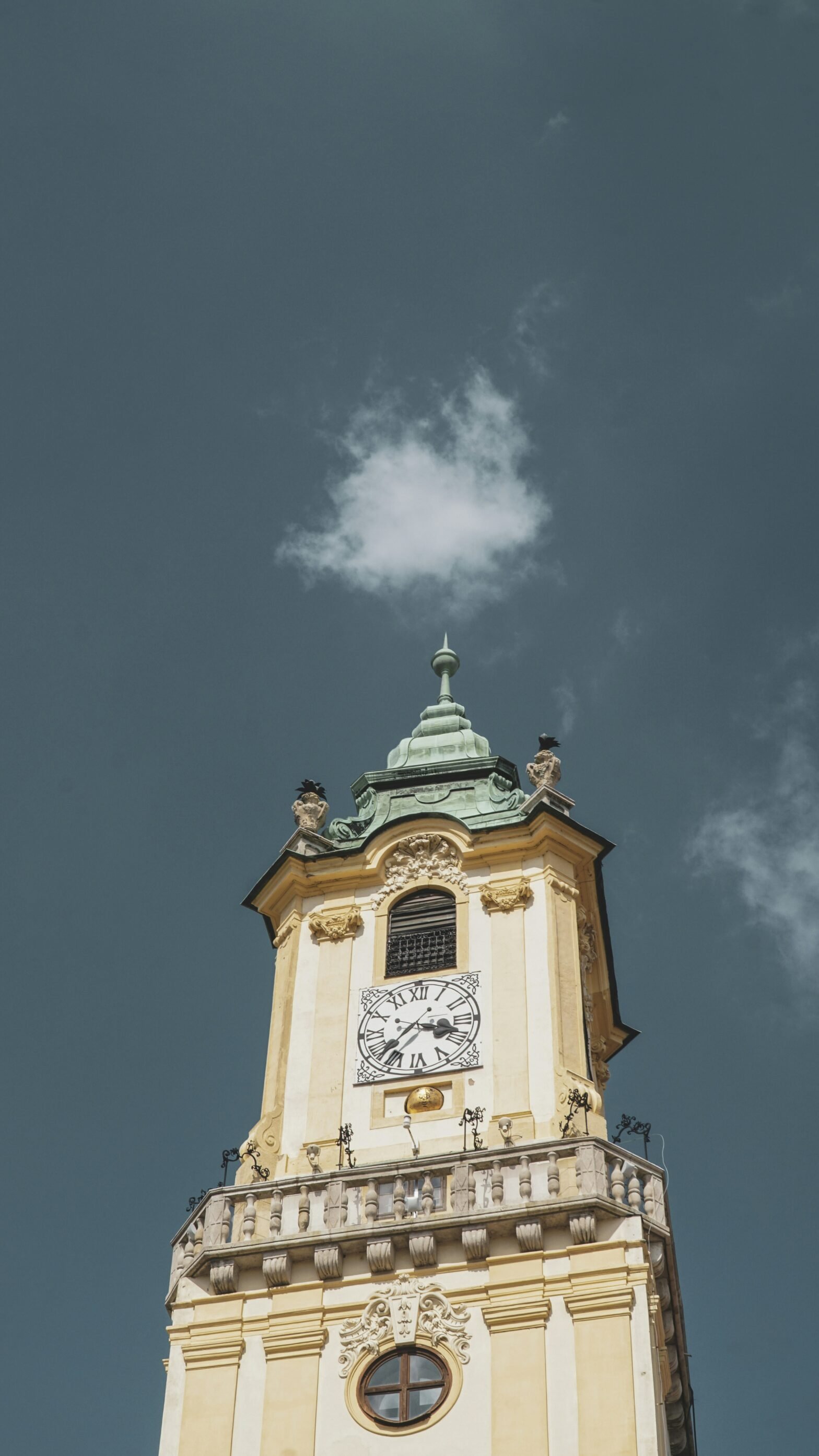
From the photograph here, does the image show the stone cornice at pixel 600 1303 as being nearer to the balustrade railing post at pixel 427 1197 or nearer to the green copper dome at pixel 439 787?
the balustrade railing post at pixel 427 1197

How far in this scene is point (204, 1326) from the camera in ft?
102

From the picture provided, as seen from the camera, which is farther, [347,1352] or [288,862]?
[288,862]

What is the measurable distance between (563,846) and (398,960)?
344 centimetres

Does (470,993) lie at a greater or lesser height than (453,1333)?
greater

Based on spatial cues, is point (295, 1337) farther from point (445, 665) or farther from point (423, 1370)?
point (445, 665)

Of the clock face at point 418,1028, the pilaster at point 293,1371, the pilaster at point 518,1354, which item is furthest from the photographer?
the clock face at point 418,1028

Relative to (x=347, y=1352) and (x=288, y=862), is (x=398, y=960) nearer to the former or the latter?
(x=288, y=862)

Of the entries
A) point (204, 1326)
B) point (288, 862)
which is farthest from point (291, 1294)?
point (288, 862)

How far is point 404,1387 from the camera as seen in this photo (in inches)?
1174

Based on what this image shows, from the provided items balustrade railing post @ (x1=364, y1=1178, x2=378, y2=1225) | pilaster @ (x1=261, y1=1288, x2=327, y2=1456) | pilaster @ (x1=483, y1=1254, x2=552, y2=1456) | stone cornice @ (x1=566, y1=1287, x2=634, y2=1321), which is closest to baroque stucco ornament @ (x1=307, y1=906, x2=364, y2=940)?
balustrade railing post @ (x1=364, y1=1178, x2=378, y2=1225)

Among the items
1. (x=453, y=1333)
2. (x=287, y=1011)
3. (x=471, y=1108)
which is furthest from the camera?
(x=287, y=1011)

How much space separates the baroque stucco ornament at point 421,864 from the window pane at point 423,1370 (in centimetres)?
930

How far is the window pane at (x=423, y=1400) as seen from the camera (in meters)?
29.5

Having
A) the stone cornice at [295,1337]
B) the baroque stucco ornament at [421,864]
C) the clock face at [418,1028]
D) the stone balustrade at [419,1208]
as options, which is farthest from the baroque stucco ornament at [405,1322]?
the baroque stucco ornament at [421,864]
